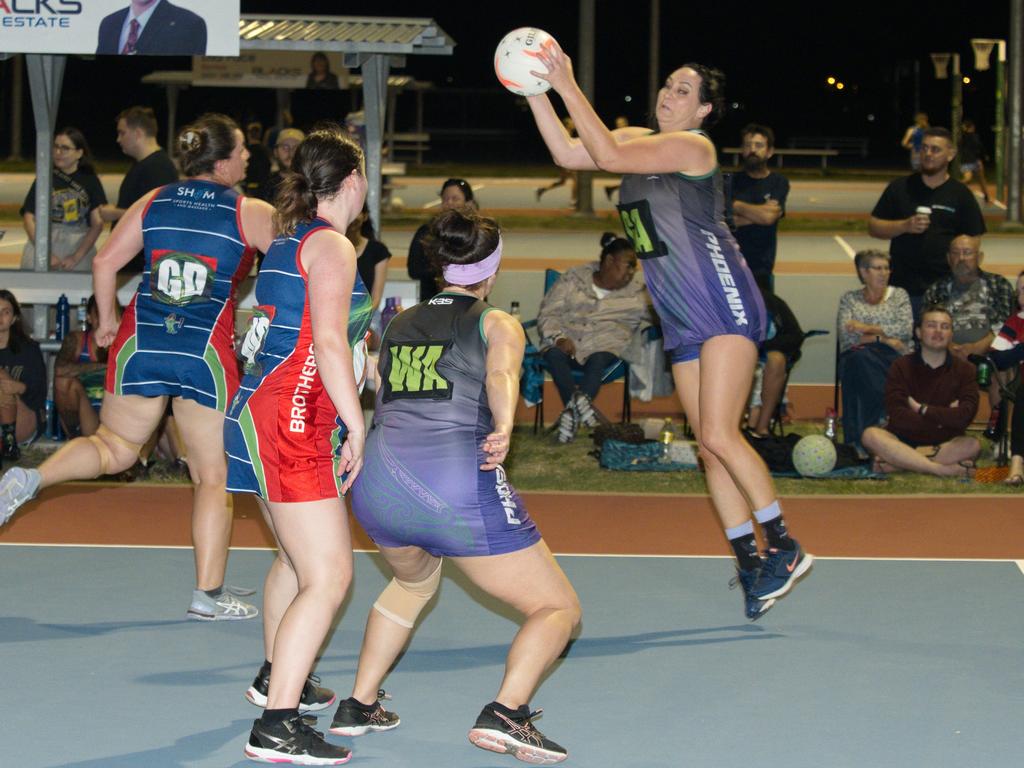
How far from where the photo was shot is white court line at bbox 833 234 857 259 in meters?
22.6

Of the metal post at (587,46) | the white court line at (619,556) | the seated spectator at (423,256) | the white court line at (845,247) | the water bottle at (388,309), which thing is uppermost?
the metal post at (587,46)

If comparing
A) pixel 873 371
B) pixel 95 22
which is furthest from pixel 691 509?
pixel 95 22

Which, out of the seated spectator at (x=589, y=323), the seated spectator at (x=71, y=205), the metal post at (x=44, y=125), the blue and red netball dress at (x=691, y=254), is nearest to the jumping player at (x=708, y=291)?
the blue and red netball dress at (x=691, y=254)

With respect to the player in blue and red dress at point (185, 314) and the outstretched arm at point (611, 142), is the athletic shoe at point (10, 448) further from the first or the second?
the outstretched arm at point (611, 142)

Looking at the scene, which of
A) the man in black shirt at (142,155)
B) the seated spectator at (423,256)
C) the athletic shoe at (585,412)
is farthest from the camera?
the athletic shoe at (585,412)

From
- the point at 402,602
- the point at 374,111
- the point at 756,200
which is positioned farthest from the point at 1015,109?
the point at 402,602

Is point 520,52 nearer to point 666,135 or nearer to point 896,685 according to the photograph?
point 666,135

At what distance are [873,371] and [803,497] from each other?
1395mm

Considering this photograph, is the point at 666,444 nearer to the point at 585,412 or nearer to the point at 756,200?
the point at 585,412

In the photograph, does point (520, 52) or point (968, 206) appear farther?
point (968, 206)

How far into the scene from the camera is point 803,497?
9047 mm

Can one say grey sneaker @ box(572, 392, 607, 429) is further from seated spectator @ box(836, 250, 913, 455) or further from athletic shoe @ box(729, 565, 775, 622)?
athletic shoe @ box(729, 565, 775, 622)

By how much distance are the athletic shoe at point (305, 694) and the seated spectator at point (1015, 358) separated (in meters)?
5.28

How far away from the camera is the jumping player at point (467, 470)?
4734mm
